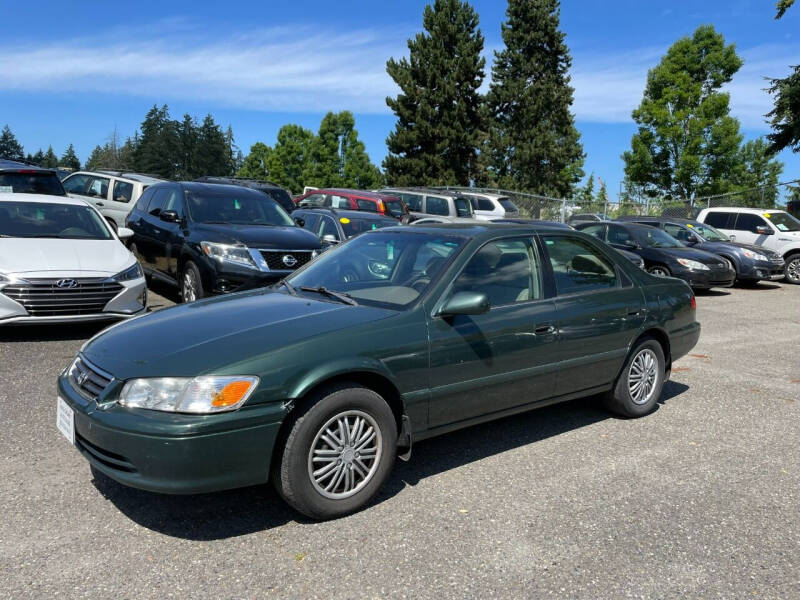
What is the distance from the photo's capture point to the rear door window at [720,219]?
63.1ft

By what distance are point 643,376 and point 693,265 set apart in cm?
954

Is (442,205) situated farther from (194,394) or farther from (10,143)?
(10,143)

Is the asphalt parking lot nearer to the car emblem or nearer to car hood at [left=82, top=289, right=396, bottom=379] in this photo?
car hood at [left=82, top=289, right=396, bottom=379]

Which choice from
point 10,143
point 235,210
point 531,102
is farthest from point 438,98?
point 10,143

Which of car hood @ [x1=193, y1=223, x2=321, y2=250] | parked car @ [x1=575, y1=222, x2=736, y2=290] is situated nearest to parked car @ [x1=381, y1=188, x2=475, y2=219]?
parked car @ [x1=575, y1=222, x2=736, y2=290]

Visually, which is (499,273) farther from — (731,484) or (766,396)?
(766,396)

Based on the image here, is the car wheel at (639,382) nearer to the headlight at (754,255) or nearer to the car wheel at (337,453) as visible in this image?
the car wheel at (337,453)

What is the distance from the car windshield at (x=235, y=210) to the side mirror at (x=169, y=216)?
22 centimetres

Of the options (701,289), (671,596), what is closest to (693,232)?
(701,289)

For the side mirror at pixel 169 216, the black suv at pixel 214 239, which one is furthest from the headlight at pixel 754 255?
the side mirror at pixel 169 216

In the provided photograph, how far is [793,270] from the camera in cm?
1750

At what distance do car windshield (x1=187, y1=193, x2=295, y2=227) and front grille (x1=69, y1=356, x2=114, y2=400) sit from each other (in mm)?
Answer: 5652

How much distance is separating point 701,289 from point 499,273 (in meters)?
12.6

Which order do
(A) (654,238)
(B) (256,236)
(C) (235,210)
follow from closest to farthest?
(B) (256,236) < (C) (235,210) < (A) (654,238)
